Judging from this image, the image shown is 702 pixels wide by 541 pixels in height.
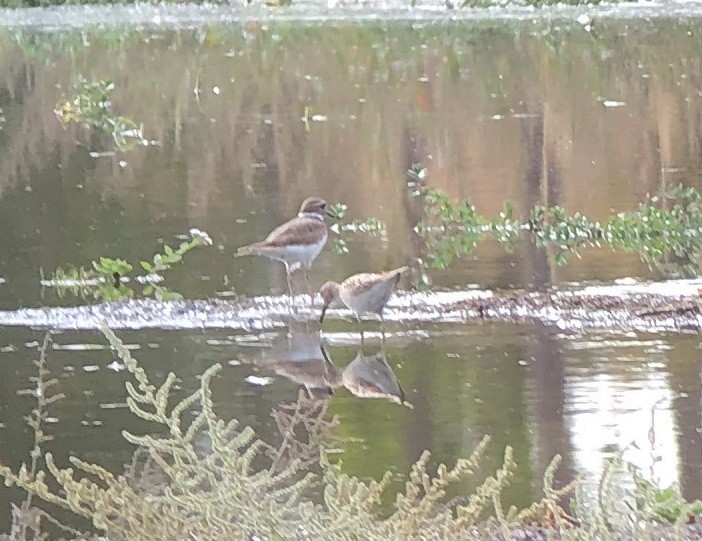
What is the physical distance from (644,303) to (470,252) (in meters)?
2.24

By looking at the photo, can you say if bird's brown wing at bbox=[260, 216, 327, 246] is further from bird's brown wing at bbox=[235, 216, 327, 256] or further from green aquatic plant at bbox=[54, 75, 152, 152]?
green aquatic plant at bbox=[54, 75, 152, 152]

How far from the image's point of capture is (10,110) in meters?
22.2

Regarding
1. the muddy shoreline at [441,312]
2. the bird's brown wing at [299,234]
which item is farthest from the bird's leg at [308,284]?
the bird's brown wing at [299,234]

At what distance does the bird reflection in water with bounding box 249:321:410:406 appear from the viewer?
7.95m

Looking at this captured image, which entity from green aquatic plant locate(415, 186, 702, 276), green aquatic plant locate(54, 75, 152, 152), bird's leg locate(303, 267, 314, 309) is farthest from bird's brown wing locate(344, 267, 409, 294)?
green aquatic plant locate(54, 75, 152, 152)

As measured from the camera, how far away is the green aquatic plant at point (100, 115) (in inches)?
763

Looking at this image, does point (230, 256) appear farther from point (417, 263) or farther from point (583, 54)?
point (583, 54)

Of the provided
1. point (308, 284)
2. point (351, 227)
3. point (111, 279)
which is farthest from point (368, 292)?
point (351, 227)

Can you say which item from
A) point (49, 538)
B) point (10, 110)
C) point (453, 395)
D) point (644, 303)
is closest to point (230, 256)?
point (644, 303)

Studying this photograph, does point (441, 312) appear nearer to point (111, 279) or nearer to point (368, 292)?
point (368, 292)

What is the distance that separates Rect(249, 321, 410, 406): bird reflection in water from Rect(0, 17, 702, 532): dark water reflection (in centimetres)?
8

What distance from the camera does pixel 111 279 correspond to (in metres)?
10.7

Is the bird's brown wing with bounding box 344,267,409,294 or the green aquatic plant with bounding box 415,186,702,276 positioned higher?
the green aquatic plant with bounding box 415,186,702,276

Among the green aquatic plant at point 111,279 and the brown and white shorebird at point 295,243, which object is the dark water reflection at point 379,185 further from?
the brown and white shorebird at point 295,243
